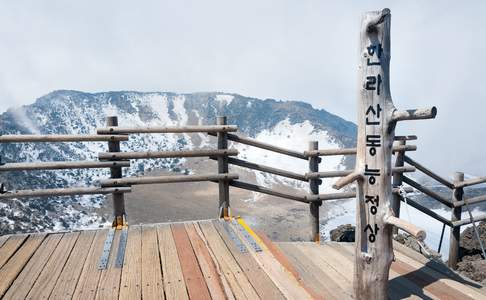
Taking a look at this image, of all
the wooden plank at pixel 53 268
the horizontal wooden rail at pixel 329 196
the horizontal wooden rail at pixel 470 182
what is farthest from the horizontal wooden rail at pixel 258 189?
the horizontal wooden rail at pixel 470 182

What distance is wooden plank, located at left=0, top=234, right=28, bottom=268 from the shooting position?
384cm

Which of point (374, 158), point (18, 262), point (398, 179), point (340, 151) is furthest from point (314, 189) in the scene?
point (18, 262)

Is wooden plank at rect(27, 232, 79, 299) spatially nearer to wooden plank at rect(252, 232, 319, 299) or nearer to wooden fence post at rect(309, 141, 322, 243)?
wooden plank at rect(252, 232, 319, 299)

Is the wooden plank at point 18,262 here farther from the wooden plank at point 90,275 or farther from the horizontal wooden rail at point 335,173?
the horizontal wooden rail at point 335,173

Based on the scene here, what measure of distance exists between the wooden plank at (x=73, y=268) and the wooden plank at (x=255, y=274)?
1.67 meters

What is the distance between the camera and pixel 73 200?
91.3 meters

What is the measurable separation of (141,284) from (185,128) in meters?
2.52

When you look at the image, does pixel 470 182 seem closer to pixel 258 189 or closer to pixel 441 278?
pixel 441 278

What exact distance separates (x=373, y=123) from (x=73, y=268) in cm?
342

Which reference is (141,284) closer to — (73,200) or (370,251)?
(370,251)

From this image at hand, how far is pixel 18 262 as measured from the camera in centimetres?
373

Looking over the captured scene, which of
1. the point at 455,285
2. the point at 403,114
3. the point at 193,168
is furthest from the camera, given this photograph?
the point at 193,168

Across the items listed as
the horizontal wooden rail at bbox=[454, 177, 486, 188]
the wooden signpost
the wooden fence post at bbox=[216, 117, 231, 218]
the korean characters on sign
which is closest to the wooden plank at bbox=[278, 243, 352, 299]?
the wooden signpost

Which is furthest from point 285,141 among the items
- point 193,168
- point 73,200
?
point 73,200
